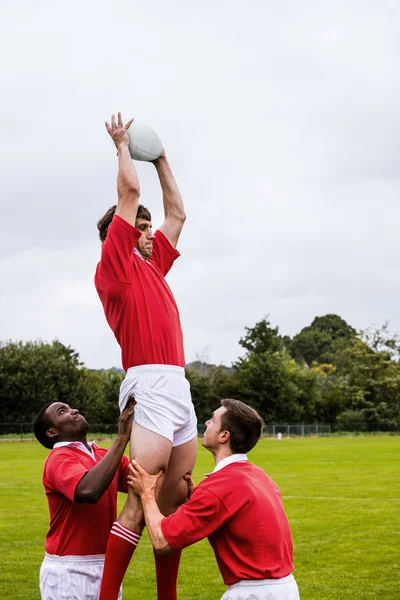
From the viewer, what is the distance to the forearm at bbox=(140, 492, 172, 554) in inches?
178

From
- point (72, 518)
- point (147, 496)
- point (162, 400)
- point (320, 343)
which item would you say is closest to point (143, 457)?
point (147, 496)

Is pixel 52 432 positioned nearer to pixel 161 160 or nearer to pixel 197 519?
pixel 197 519

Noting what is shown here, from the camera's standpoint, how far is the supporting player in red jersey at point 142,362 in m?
4.69

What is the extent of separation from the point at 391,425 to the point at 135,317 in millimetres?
68115

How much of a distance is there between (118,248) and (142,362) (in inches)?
28.8

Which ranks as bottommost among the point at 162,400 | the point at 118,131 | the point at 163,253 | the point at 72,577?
the point at 72,577

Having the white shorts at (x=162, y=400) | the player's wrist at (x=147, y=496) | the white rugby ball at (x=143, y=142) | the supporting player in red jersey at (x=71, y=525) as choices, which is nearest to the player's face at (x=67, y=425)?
the supporting player in red jersey at (x=71, y=525)

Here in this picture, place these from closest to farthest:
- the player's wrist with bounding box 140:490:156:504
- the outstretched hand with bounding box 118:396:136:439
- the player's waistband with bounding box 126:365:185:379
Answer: the player's wrist with bounding box 140:490:156:504 → the outstretched hand with bounding box 118:396:136:439 → the player's waistband with bounding box 126:365:185:379

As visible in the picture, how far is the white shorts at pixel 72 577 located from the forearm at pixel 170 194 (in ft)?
7.97

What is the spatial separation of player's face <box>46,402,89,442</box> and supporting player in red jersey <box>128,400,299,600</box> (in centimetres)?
87

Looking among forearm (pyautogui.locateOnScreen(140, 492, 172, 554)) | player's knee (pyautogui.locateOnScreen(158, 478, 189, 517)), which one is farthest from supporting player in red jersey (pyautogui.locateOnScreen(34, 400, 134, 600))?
forearm (pyautogui.locateOnScreen(140, 492, 172, 554))

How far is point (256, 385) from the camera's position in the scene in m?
66.9

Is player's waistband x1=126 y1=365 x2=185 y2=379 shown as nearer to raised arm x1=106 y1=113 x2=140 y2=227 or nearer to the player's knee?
the player's knee

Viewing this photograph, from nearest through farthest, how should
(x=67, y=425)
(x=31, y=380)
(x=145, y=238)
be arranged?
1. (x=145, y=238)
2. (x=67, y=425)
3. (x=31, y=380)
